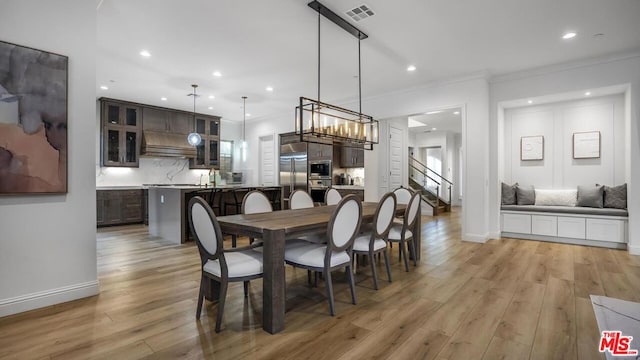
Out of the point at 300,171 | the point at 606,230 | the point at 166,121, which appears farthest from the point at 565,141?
the point at 166,121

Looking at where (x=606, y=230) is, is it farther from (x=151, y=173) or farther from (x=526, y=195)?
(x=151, y=173)

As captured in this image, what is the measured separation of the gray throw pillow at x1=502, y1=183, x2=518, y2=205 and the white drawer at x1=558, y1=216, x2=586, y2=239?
78cm

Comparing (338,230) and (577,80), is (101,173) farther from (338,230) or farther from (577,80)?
(577,80)

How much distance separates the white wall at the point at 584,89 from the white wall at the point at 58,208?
19.0 feet

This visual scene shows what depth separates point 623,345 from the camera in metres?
1.88

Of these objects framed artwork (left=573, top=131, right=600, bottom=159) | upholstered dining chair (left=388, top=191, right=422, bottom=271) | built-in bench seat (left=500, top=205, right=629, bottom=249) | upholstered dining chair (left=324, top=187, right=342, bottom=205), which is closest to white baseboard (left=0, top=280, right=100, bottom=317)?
upholstered dining chair (left=324, top=187, right=342, bottom=205)

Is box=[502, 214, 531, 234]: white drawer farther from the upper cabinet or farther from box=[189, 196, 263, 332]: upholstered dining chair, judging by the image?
the upper cabinet

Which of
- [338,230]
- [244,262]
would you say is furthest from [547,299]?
[244,262]

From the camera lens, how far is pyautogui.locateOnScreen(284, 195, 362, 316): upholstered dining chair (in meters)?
2.48

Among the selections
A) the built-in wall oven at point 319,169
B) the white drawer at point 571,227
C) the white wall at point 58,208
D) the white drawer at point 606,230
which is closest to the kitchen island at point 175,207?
the built-in wall oven at point 319,169

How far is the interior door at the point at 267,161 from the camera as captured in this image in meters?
8.86

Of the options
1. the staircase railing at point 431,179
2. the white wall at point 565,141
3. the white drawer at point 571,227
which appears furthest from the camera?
the staircase railing at point 431,179

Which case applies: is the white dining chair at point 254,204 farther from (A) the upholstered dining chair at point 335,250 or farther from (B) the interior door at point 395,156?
(B) the interior door at point 395,156

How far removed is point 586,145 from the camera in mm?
5387
